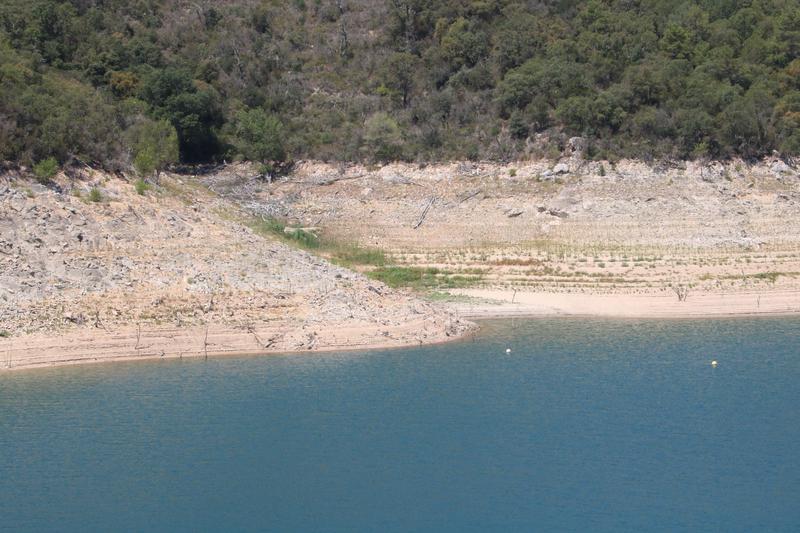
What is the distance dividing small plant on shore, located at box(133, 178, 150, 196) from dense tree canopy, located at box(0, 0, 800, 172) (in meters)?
2.94

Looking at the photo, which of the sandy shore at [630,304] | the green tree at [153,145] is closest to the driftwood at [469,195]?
the sandy shore at [630,304]

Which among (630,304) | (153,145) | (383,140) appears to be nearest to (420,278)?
A: (630,304)

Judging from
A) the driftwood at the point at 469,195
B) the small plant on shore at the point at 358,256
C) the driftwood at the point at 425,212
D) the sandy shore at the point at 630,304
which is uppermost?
the driftwood at the point at 469,195

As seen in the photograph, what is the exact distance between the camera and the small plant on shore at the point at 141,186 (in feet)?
133

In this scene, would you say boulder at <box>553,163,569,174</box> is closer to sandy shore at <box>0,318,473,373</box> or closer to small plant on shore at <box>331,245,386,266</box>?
small plant on shore at <box>331,245,386,266</box>

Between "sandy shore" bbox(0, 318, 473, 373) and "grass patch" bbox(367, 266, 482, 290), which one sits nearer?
"sandy shore" bbox(0, 318, 473, 373)

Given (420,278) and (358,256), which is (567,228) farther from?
(358,256)

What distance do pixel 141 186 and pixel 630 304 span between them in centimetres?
1853

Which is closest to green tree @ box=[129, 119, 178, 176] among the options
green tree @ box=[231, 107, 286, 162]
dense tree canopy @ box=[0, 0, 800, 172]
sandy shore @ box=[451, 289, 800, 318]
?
dense tree canopy @ box=[0, 0, 800, 172]

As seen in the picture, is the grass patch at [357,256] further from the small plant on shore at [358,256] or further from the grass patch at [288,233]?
the grass patch at [288,233]

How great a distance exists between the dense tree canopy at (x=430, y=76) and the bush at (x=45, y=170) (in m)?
5.54

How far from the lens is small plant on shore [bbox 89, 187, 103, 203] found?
127 ft

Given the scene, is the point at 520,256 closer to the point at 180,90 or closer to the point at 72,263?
the point at 72,263

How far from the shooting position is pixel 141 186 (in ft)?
134
